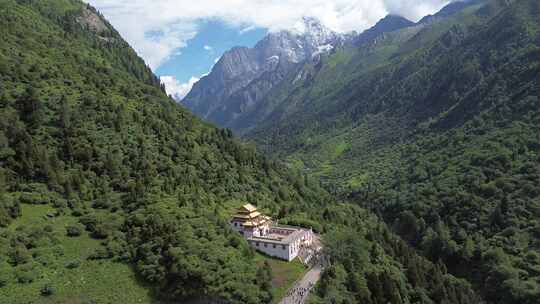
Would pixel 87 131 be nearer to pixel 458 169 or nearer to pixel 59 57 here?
pixel 59 57

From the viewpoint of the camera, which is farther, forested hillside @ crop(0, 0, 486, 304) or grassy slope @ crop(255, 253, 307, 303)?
grassy slope @ crop(255, 253, 307, 303)

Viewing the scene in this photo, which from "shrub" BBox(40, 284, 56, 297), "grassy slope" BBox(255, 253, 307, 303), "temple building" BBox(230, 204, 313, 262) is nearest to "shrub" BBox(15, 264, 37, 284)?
"shrub" BBox(40, 284, 56, 297)

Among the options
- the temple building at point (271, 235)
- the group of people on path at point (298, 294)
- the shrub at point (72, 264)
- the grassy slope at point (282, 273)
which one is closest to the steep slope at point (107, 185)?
the shrub at point (72, 264)

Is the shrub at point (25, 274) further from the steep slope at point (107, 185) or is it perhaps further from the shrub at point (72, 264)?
the shrub at point (72, 264)

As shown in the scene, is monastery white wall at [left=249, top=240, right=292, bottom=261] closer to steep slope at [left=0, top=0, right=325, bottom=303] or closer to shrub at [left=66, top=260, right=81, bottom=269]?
steep slope at [left=0, top=0, right=325, bottom=303]

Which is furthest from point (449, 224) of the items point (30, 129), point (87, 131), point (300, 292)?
point (30, 129)
